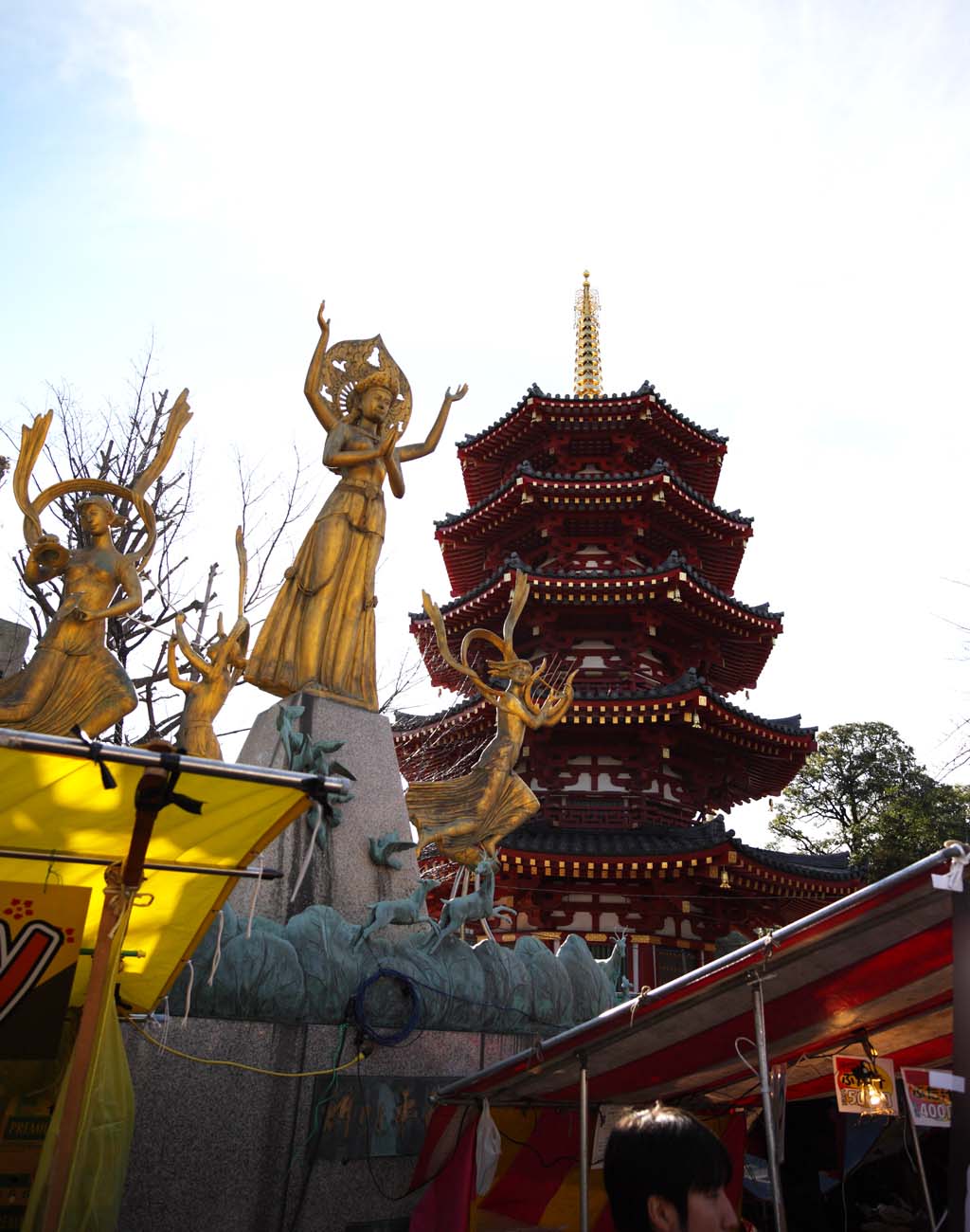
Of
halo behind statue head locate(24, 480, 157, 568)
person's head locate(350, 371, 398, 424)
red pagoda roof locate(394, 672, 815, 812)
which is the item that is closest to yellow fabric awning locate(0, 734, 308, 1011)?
halo behind statue head locate(24, 480, 157, 568)

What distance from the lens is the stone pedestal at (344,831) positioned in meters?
5.56

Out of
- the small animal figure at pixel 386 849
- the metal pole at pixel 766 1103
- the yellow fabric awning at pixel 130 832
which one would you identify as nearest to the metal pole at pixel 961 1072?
the metal pole at pixel 766 1103

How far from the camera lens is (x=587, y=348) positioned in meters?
21.1

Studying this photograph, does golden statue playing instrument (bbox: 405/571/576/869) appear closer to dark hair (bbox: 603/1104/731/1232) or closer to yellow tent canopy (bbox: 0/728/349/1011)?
yellow tent canopy (bbox: 0/728/349/1011)

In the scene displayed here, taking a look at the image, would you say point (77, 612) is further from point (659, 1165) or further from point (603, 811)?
point (603, 811)

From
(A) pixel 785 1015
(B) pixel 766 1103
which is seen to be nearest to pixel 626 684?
(A) pixel 785 1015

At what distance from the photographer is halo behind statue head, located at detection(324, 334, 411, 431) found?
740 centimetres

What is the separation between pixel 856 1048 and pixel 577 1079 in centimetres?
119

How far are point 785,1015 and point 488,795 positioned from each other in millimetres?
3810

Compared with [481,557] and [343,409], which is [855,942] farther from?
[481,557]

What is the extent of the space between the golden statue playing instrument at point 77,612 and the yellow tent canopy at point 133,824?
233 centimetres

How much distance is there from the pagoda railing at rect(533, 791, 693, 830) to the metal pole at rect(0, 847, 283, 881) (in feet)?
36.4

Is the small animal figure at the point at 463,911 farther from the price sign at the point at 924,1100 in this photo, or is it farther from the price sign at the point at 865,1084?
the price sign at the point at 924,1100

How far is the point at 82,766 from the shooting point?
9.03 feet
